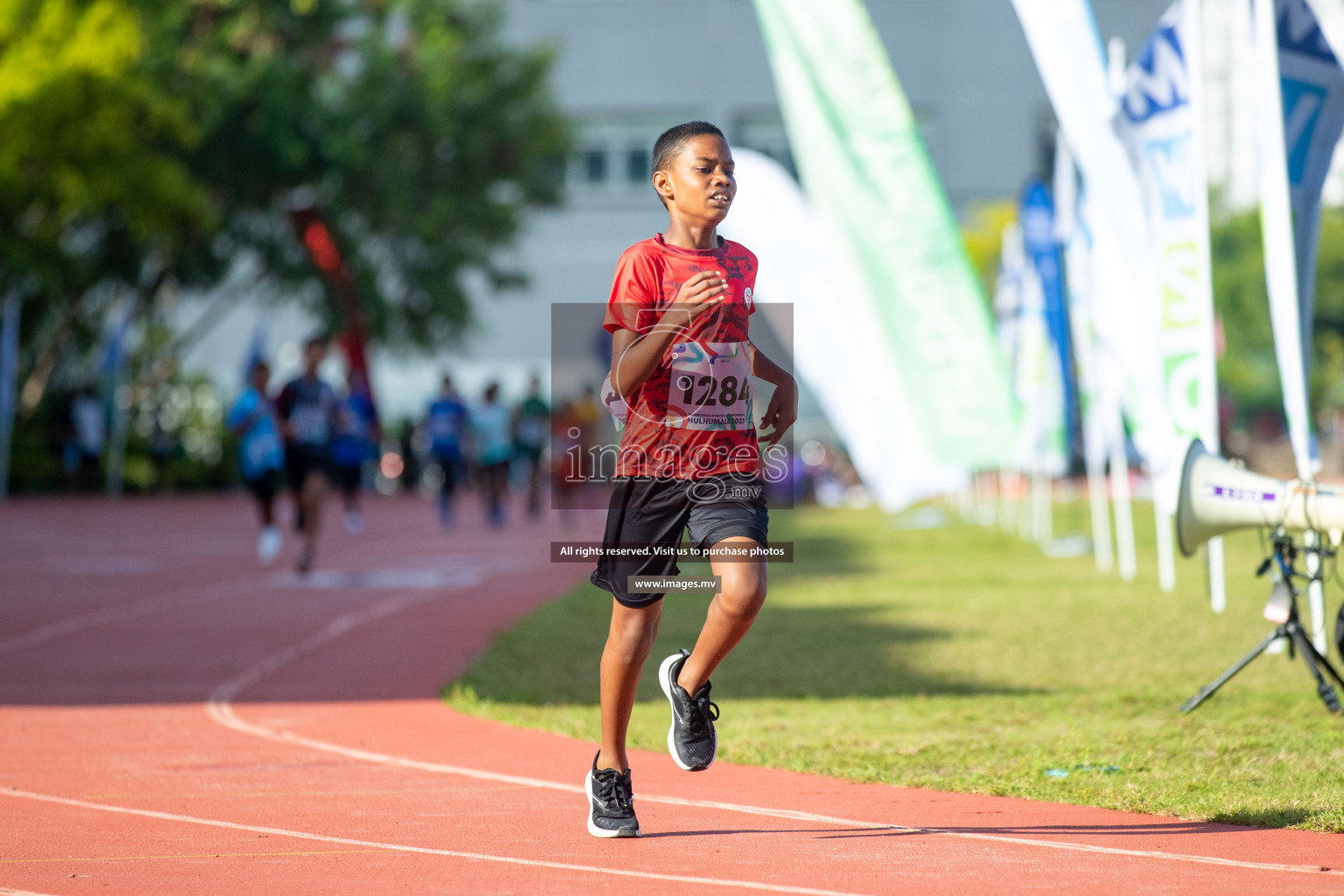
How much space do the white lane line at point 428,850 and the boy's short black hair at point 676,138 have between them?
1916 mm

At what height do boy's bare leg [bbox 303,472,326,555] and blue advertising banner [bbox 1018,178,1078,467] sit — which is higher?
blue advertising banner [bbox 1018,178,1078,467]

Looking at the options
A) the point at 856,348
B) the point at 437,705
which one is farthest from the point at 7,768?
the point at 856,348

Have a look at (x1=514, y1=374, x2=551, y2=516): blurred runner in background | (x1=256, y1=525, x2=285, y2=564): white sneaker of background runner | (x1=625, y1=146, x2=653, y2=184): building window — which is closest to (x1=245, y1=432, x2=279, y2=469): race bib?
(x1=256, y1=525, x2=285, y2=564): white sneaker of background runner

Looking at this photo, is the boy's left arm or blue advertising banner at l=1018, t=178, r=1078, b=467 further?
blue advertising banner at l=1018, t=178, r=1078, b=467

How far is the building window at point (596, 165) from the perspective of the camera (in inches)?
2185

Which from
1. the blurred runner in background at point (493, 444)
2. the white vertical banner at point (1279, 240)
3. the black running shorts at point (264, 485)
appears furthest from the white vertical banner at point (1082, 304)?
the blurred runner in background at point (493, 444)

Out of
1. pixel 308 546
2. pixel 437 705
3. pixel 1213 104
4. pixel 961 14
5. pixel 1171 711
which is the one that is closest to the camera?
pixel 1171 711

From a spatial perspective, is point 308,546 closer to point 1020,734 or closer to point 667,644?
point 667,644

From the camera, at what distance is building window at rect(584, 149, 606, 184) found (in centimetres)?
5550

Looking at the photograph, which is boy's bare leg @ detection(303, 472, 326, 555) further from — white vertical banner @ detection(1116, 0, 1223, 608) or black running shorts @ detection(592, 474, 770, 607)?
black running shorts @ detection(592, 474, 770, 607)

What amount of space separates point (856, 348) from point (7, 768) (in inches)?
642

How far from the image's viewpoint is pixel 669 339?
455cm

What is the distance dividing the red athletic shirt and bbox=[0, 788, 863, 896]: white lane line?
108 cm

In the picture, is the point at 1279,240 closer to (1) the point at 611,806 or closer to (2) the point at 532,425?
(1) the point at 611,806
